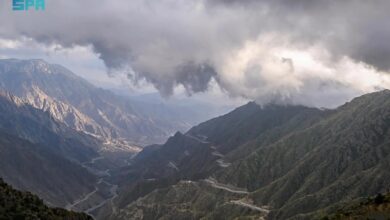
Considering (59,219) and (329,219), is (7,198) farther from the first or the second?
(329,219)

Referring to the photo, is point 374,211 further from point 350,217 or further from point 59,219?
point 59,219

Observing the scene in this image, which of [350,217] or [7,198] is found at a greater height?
[7,198]

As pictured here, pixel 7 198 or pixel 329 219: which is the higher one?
pixel 7 198

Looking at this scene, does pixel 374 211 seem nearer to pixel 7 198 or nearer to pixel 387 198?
pixel 387 198

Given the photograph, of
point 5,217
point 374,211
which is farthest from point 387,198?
point 5,217

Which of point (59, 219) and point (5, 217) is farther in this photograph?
point (59, 219)

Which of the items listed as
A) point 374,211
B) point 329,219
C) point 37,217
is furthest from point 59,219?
point 374,211

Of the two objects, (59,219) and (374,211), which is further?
(59,219)
